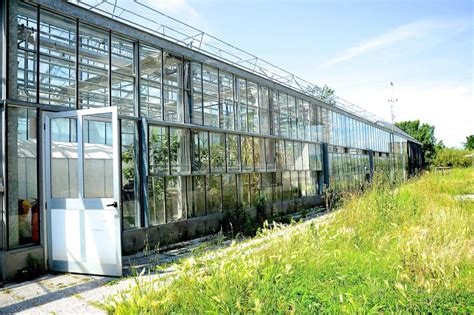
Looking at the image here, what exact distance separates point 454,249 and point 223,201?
550 centimetres

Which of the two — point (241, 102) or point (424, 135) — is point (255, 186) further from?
point (424, 135)

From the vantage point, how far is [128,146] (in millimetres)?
6508

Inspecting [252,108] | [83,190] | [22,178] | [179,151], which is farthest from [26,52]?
[252,108]

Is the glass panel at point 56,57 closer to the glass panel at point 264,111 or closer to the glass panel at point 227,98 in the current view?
the glass panel at point 227,98

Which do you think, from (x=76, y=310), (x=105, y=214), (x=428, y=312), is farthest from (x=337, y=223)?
(x=76, y=310)

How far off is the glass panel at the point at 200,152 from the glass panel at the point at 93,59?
221cm

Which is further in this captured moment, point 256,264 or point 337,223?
point 337,223

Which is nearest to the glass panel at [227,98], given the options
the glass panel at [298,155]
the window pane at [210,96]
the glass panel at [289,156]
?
the window pane at [210,96]

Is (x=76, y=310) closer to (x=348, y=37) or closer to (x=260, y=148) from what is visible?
(x=260, y=148)

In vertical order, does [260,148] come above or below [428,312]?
above

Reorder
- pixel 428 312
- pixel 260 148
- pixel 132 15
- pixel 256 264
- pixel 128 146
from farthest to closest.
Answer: pixel 260 148
pixel 132 15
pixel 128 146
pixel 256 264
pixel 428 312

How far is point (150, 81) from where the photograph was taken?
23.7 ft

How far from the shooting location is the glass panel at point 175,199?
7.11 metres

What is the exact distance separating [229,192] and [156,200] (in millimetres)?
2414
